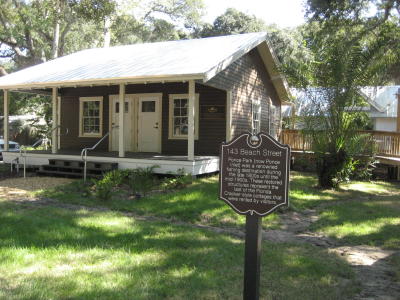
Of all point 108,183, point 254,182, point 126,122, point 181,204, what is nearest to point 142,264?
point 254,182

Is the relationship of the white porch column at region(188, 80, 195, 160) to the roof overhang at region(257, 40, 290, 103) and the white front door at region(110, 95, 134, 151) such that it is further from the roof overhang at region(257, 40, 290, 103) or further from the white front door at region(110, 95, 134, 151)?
the white front door at region(110, 95, 134, 151)

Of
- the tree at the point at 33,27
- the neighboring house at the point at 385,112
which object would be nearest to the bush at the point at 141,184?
the tree at the point at 33,27

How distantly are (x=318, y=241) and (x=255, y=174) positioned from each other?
143 inches

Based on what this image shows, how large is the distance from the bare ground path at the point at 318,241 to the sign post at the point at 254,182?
1.45m

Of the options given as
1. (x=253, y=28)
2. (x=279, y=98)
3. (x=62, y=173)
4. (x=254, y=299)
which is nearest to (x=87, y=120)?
(x=62, y=173)

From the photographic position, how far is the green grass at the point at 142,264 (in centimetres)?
426

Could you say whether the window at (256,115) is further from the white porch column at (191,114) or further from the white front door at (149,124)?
the white porch column at (191,114)

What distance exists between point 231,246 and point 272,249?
1.95ft

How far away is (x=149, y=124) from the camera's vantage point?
50.3 ft

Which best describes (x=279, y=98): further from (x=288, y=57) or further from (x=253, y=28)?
(x=253, y=28)

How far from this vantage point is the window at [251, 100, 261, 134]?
16.4 meters

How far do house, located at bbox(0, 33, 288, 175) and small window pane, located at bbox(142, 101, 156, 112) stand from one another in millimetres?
36

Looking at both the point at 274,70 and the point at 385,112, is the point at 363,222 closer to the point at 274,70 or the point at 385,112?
the point at 274,70

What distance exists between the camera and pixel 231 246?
19.9ft
